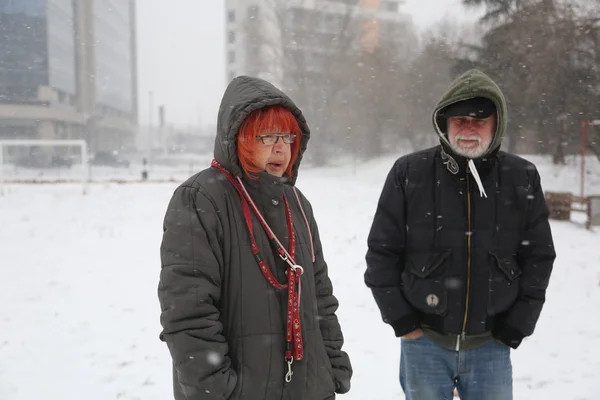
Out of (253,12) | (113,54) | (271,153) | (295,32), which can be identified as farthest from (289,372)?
(113,54)

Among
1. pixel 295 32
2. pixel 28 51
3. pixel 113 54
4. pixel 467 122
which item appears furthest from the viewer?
pixel 113 54

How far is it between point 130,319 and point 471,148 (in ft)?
16.0

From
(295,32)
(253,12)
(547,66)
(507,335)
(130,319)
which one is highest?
(253,12)

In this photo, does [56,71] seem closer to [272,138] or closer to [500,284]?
[272,138]

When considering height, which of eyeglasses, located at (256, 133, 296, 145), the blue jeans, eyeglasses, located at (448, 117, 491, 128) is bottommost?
the blue jeans

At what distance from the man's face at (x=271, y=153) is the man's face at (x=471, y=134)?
0.93 m

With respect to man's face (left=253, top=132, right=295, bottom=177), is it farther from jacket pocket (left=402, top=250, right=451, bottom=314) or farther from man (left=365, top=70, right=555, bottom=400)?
jacket pocket (left=402, top=250, right=451, bottom=314)

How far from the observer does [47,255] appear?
31.3 ft

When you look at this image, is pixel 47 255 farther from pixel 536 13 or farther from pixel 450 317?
pixel 536 13

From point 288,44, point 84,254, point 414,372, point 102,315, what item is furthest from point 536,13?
point 288,44

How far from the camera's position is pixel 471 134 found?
2.53 m

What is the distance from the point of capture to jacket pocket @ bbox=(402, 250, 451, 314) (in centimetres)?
247

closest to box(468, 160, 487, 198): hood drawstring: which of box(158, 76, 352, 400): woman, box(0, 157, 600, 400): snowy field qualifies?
box(158, 76, 352, 400): woman

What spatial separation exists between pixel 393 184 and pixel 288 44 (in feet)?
161
